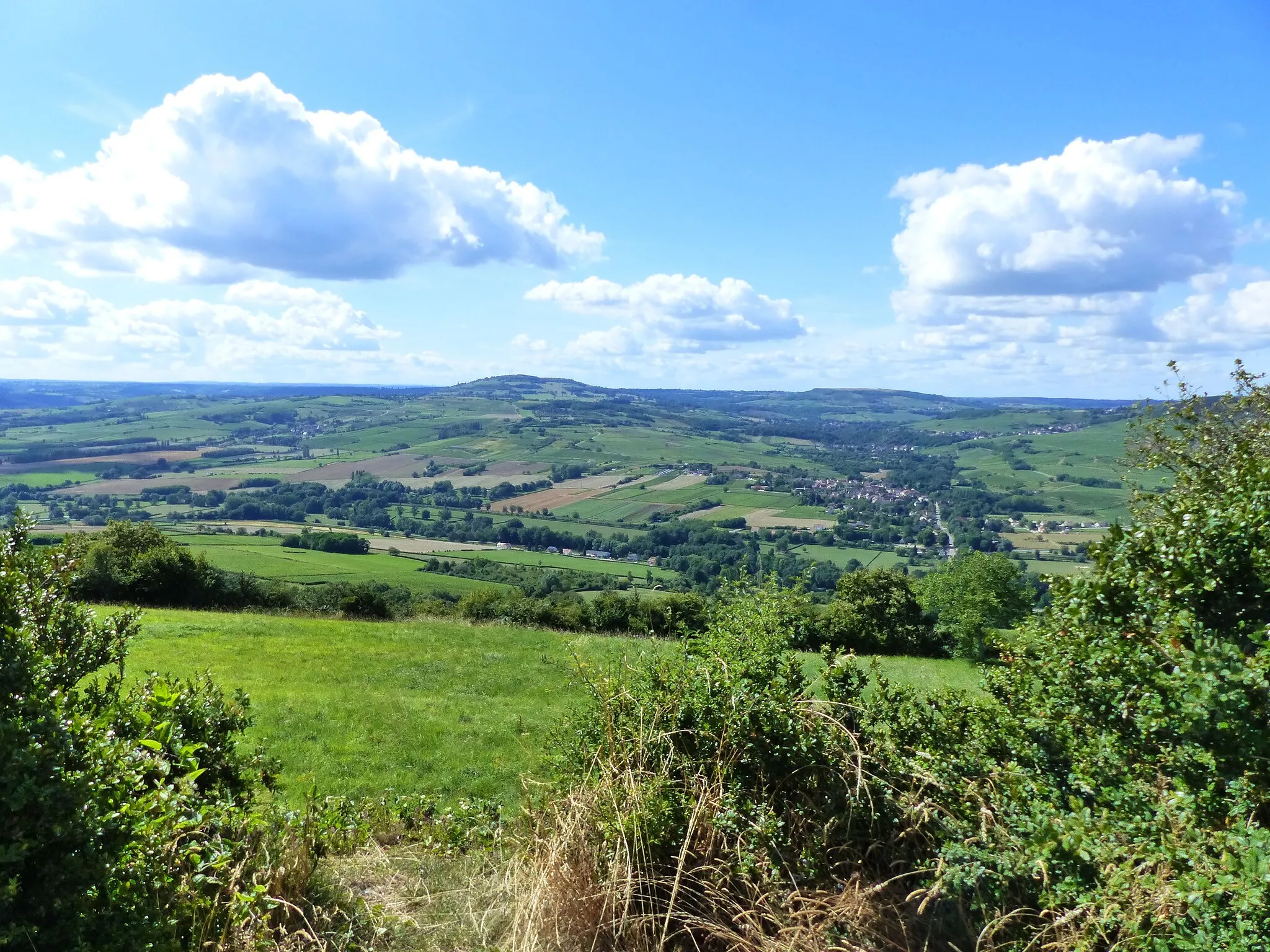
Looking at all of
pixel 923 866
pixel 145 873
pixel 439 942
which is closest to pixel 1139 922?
pixel 923 866

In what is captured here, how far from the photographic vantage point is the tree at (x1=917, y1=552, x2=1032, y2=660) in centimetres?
3106

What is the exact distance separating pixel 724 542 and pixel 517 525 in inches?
1109

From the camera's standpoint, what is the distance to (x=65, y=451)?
12081cm

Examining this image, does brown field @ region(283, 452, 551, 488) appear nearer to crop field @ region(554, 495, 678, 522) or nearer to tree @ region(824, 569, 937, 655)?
crop field @ region(554, 495, 678, 522)

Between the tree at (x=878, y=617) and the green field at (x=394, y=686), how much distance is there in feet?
18.4

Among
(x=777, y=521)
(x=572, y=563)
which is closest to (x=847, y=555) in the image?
(x=777, y=521)

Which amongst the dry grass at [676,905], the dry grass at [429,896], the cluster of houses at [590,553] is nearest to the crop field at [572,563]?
the cluster of houses at [590,553]

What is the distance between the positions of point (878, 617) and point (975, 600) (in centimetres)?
459

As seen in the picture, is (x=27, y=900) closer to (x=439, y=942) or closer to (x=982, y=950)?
(x=439, y=942)

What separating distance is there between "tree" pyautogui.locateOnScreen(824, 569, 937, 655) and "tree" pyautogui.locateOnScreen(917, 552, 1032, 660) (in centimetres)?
100

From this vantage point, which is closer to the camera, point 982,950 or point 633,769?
point 982,950

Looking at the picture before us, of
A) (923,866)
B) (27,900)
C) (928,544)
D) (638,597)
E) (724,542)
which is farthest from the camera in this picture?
(928,544)

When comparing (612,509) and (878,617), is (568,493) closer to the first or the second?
(612,509)

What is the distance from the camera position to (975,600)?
31266 mm
